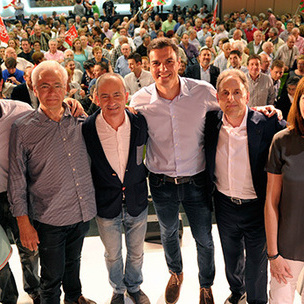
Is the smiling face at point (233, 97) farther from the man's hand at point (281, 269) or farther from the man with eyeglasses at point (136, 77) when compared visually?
the man with eyeglasses at point (136, 77)

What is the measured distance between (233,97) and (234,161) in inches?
13.9

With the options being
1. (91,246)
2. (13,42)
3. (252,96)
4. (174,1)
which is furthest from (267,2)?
(91,246)

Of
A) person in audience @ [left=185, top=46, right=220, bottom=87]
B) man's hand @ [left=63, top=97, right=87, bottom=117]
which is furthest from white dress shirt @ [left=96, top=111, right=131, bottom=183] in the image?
person in audience @ [left=185, top=46, right=220, bottom=87]

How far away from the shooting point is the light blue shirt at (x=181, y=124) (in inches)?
90.4

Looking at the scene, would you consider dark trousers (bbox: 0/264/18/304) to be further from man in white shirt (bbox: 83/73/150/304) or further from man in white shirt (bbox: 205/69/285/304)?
man in white shirt (bbox: 205/69/285/304)

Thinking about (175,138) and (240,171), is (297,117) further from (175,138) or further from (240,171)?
(175,138)

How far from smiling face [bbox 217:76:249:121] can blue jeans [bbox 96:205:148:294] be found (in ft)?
2.76

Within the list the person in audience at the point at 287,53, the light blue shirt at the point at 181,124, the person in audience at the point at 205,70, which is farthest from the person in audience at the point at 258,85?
the person in audience at the point at 287,53

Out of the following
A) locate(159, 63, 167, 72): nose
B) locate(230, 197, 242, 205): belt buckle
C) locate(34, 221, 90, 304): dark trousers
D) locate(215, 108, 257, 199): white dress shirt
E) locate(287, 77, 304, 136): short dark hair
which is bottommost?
locate(34, 221, 90, 304): dark trousers

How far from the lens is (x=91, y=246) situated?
3223mm

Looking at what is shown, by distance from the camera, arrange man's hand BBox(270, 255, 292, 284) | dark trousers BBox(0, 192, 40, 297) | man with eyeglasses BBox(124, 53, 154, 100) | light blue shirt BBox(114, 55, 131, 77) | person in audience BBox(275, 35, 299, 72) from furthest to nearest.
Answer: person in audience BBox(275, 35, 299, 72) < light blue shirt BBox(114, 55, 131, 77) < man with eyeglasses BBox(124, 53, 154, 100) < dark trousers BBox(0, 192, 40, 297) < man's hand BBox(270, 255, 292, 284)

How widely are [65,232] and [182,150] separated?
0.85 metres

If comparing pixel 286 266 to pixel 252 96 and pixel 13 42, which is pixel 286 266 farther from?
pixel 13 42

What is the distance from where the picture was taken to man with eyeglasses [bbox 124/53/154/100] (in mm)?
5266
